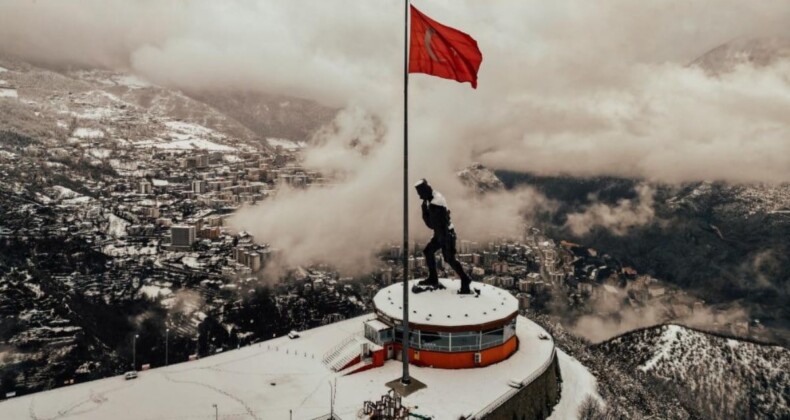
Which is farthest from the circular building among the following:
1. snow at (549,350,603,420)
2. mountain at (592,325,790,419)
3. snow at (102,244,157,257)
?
snow at (102,244,157,257)

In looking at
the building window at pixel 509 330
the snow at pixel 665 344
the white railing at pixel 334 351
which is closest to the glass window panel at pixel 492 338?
the building window at pixel 509 330

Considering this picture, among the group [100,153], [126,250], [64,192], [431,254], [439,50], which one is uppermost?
[100,153]

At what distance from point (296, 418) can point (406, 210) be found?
15.3 meters

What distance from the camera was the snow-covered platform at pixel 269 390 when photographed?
2878cm

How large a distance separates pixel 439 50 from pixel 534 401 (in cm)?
2717

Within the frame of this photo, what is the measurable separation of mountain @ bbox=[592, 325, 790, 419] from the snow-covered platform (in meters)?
57.3

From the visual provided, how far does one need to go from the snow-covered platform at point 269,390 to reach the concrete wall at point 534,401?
0.44 metres

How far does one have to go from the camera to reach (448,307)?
3884cm

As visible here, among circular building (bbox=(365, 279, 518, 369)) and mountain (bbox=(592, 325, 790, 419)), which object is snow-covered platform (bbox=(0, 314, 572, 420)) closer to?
circular building (bbox=(365, 279, 518, 369))

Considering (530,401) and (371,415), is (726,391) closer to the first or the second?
(530,401)

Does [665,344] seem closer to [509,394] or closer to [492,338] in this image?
[492,338]

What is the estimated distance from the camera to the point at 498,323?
123 ft

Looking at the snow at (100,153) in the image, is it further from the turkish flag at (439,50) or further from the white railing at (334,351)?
the turkish flag at (439,50)

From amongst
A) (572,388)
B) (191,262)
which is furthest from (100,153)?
(572,388)
